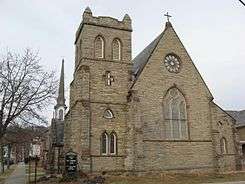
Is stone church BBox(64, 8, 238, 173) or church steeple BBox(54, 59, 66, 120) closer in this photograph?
stone church BBox(64, 8, 238, 173)

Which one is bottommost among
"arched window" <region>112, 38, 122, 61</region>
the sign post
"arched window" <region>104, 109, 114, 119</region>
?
the sign post

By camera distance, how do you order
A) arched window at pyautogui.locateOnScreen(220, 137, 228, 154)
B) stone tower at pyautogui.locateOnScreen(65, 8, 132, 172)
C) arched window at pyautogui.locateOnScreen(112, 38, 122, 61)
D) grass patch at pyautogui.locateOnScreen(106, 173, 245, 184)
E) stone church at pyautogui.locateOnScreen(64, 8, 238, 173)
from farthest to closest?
arched window at pyautogui.locateOnScreen(220, 137, 228, 154), arched window at pyautogui.locateOnScreen(112, 38, 122, 61), stone church at pyautogui.locateOnScreen(64, 8, 238, 173), stone tower at pyautogui.locateOnScreen(65, 8, 132, 172), grass patch at pyautogui.locateOnScreen(106, 173, 245, 184)

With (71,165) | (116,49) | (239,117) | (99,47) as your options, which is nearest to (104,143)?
(71,165)

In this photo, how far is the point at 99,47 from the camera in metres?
31.1

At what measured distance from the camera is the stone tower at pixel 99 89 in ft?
92.2

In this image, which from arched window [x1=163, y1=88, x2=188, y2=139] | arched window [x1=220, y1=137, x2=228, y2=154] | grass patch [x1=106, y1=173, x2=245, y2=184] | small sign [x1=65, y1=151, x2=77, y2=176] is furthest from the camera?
arched window [x1=220, y1=137, x2=228, y2=154]

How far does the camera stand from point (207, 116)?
3212cm

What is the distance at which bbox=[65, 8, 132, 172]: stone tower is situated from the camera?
1106 inches

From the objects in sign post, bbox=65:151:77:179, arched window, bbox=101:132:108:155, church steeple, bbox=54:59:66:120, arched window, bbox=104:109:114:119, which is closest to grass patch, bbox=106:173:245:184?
arched window, bbox=101:132:108:155

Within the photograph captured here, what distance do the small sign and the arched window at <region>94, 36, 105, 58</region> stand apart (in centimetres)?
934

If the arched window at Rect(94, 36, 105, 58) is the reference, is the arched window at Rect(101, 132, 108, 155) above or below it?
below

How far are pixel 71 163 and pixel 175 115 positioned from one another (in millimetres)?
10458

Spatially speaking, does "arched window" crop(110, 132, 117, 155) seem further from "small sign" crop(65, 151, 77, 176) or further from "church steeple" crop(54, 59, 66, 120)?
"church steeple" crop(54, 59, 66, 120)

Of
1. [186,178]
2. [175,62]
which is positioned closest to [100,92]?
[175,62]
